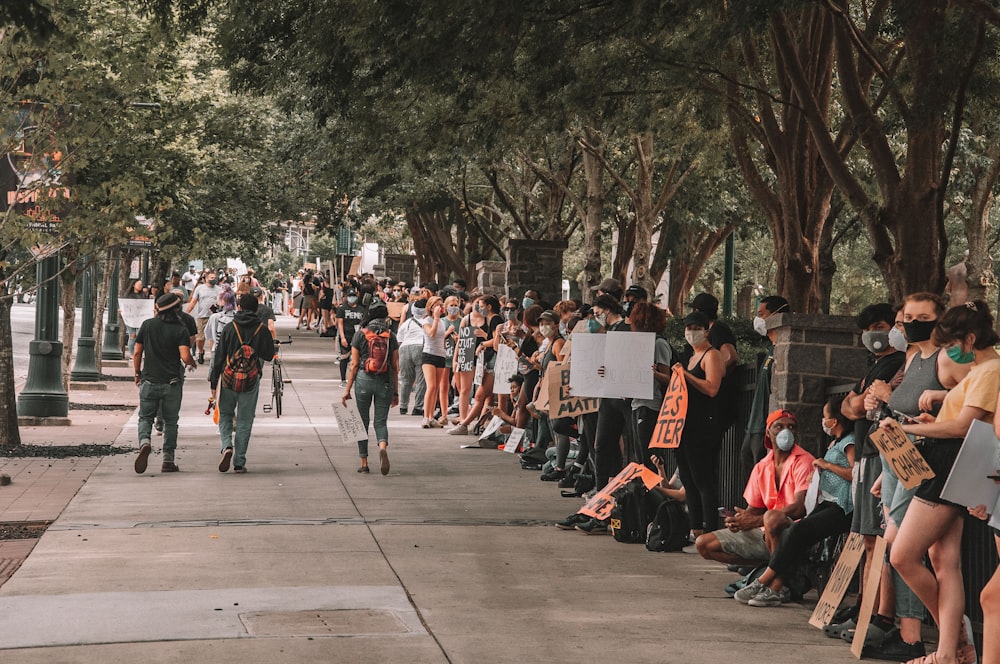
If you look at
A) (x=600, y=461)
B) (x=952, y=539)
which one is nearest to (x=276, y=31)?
(x=600, y=461)

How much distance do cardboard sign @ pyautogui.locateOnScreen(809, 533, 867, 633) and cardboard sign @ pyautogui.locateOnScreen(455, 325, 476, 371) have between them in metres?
11.1

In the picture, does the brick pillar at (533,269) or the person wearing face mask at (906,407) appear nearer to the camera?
the person wearing face mask at (906,407)

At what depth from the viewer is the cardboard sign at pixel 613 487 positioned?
10.2m

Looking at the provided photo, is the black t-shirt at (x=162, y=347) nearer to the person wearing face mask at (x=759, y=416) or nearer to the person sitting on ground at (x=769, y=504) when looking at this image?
the person wearing face mask at (x=759, y=416)

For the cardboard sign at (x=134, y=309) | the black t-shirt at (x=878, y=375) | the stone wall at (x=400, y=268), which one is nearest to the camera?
the black t-shirt at (x=878, y=375)

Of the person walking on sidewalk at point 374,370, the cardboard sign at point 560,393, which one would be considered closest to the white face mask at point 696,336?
the cardboard sign at point 560,393

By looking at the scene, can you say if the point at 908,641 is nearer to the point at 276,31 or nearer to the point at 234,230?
the point at 276,31

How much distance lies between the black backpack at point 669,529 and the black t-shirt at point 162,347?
238 inches

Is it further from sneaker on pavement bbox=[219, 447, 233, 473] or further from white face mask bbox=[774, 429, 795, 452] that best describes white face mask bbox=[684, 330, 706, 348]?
sneaker on pavement bbox=[219, 447, 233, 473]

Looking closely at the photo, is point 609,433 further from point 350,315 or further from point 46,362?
point 350,315

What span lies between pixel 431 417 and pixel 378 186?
1237cm

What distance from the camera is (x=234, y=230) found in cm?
3225

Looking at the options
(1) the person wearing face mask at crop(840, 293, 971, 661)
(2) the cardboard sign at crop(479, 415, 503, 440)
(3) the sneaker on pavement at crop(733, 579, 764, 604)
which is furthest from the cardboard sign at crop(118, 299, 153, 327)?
(1) the person wearing face mask at crop(840, 293, 971, 661)

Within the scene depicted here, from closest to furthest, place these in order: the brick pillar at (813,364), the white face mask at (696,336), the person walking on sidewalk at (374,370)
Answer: the brick pillar at (813,364)
the white face mask at (696,336)
the person walking on sidewalk at (374,370)
